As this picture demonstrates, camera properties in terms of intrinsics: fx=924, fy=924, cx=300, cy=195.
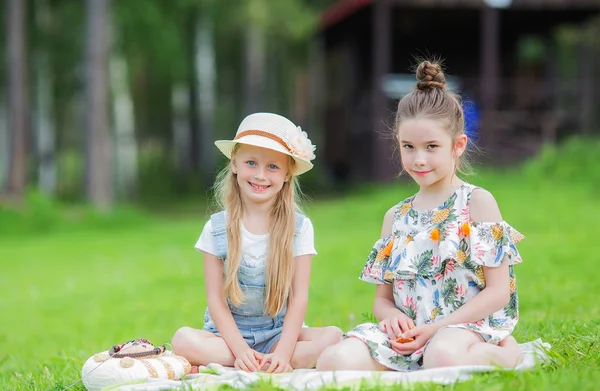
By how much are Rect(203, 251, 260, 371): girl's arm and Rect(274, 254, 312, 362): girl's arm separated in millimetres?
186

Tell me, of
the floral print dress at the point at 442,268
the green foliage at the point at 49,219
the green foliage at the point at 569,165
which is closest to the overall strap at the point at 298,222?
the floral print dress at the point at 442,268

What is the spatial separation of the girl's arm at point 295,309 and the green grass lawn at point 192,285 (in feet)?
3.03

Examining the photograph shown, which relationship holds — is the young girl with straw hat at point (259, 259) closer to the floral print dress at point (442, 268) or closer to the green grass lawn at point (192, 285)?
the floral print dress at point (442, 268)

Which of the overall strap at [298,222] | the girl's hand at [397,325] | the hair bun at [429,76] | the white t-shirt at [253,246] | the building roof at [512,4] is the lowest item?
the girl's hand at [397,325]

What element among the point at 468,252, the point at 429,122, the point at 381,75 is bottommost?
the point at 468,252

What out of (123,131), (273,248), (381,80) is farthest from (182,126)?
(273,248)

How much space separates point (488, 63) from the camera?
18.8m

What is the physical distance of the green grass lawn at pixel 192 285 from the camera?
4762 mm

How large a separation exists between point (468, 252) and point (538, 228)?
8334mm

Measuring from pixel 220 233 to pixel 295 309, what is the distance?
524mm

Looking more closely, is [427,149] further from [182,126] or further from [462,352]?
[182,126]

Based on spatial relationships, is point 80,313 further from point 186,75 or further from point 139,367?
point 186,75

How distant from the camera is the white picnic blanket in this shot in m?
3.72

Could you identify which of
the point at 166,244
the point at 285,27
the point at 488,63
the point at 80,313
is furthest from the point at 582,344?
the point at 285,27
